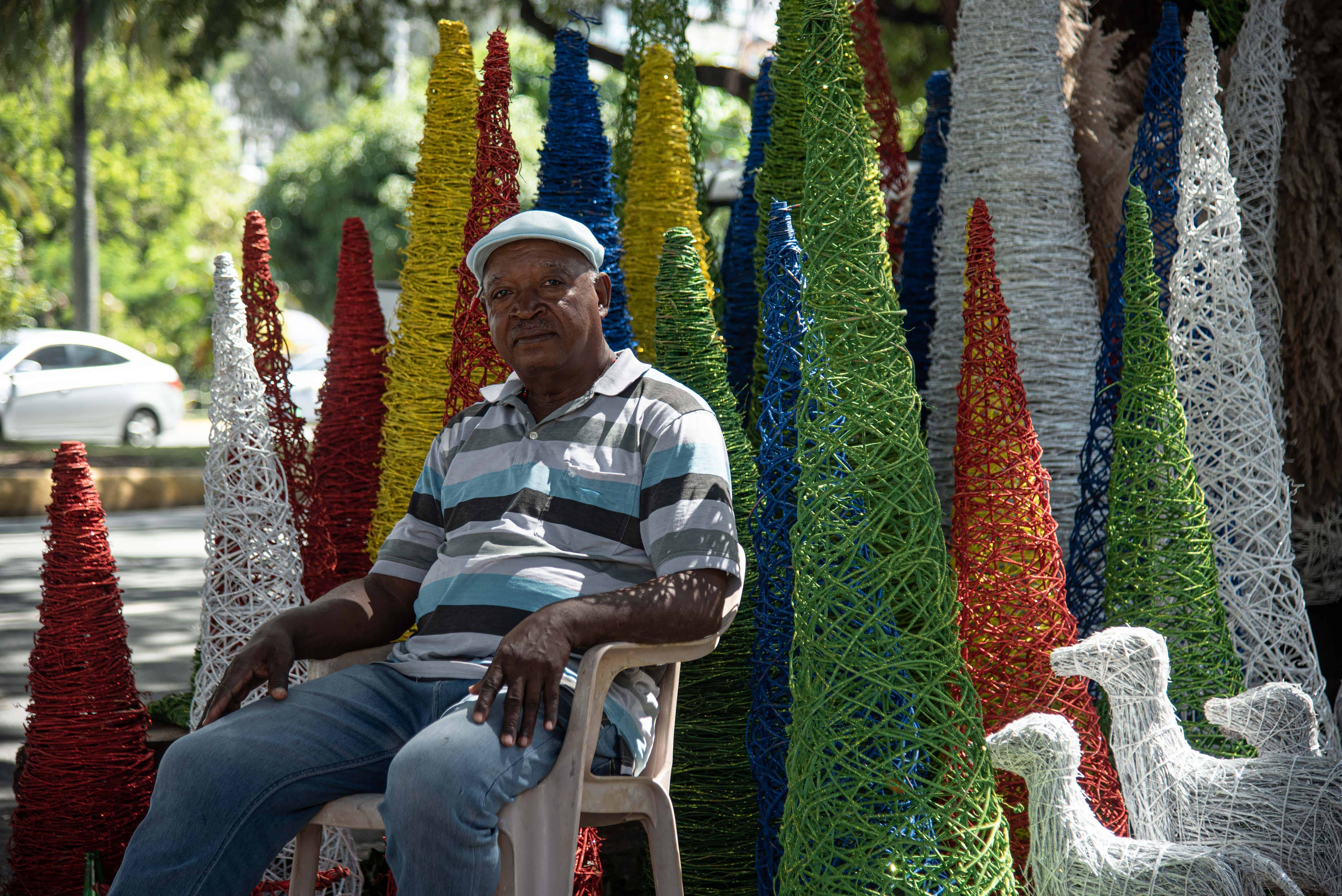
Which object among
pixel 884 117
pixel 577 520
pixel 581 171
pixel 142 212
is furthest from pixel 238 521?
pixel 142 212

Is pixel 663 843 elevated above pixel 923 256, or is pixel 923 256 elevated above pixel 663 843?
pixel 923 256

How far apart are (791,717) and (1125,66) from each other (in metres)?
2.90

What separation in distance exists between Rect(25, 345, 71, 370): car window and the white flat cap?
1396 centimetres

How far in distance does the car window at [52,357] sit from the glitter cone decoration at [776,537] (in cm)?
1409

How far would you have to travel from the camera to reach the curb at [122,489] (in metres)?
10.1

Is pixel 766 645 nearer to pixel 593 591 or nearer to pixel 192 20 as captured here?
pixel 593 591

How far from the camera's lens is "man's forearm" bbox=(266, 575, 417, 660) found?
6.59 ft

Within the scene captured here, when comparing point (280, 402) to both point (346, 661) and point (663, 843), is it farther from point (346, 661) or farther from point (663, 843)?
point (663, 843)

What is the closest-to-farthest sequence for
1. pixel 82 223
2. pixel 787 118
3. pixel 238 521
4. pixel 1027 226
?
pixel 238 521 < pixel 1027 226 < pixel 787 118 < pixel 82 223

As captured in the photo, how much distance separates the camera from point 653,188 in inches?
125

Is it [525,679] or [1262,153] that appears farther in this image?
[1262,153]

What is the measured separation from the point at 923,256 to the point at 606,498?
5.64 ft

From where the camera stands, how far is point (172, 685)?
16.0ft

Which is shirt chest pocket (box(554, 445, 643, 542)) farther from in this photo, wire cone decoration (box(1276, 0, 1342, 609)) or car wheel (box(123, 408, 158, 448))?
car wheel (box(123, 408, 158, 448))
